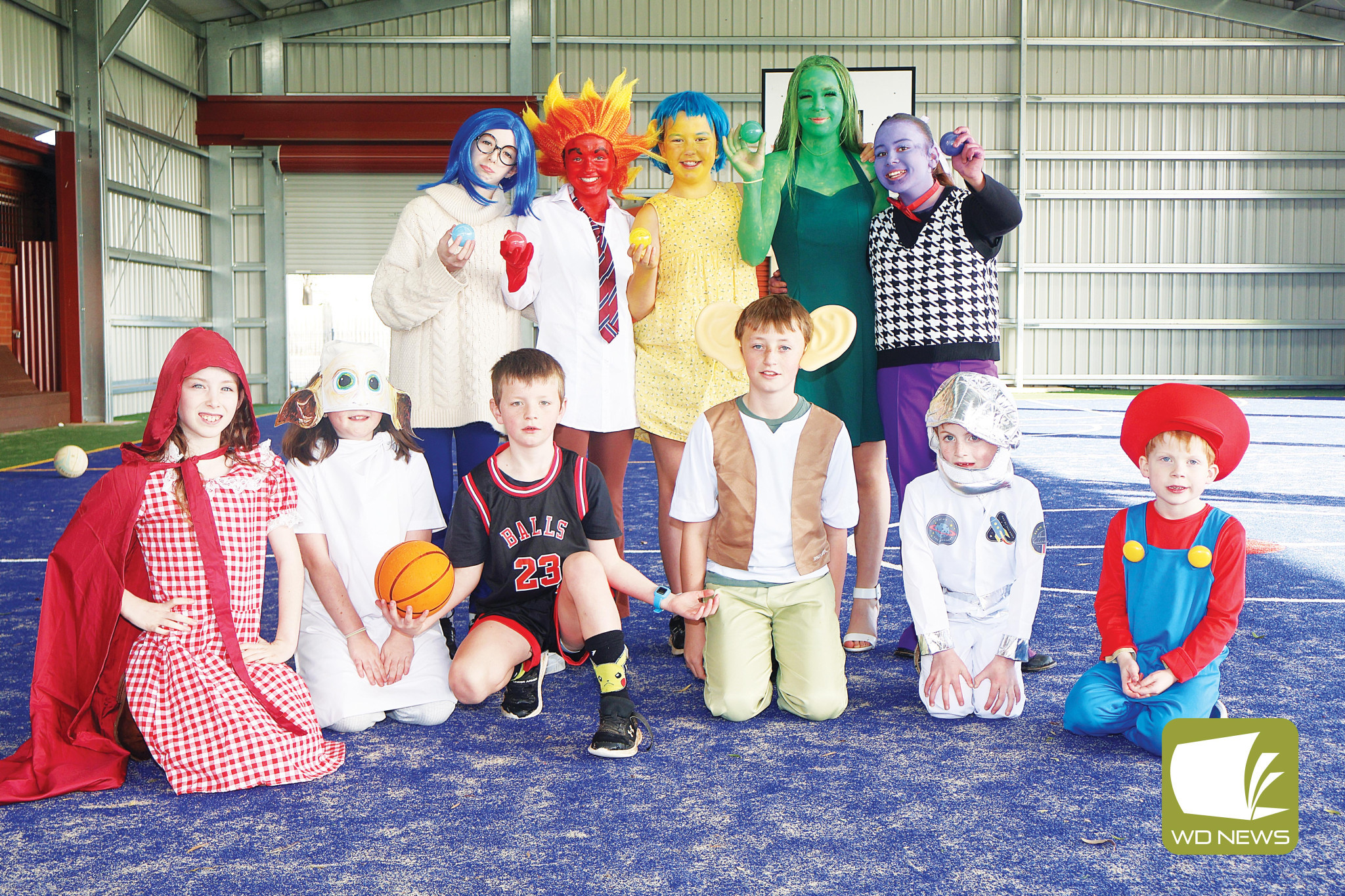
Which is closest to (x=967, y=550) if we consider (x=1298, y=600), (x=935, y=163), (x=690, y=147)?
(x=935, y=163)

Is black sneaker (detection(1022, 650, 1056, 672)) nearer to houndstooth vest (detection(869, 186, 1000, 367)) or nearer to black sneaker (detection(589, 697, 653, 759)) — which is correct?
houndstooth vest (detection(869, 186, 1000, 367))

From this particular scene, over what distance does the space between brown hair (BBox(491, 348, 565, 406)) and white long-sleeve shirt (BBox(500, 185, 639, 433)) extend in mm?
526

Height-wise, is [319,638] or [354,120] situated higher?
[354,120]

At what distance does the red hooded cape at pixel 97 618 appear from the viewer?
6.87ft

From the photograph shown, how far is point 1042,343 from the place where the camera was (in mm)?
15555

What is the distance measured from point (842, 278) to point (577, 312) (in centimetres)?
80

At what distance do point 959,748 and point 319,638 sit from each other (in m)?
1.55

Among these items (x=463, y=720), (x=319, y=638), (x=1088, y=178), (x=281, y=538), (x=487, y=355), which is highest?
(x=1088, y=178)

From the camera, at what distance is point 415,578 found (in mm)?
2467

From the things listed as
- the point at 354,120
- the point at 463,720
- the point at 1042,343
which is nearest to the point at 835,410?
the point at 463,720

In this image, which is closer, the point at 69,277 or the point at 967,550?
the point at 967,550

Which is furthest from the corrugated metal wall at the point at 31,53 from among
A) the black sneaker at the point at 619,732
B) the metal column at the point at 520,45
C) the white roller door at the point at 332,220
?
the black sneaker at the point at 619,732

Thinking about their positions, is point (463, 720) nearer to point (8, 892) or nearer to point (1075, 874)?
point (8, 892)

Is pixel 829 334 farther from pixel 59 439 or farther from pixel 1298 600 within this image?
pixel 59 439
